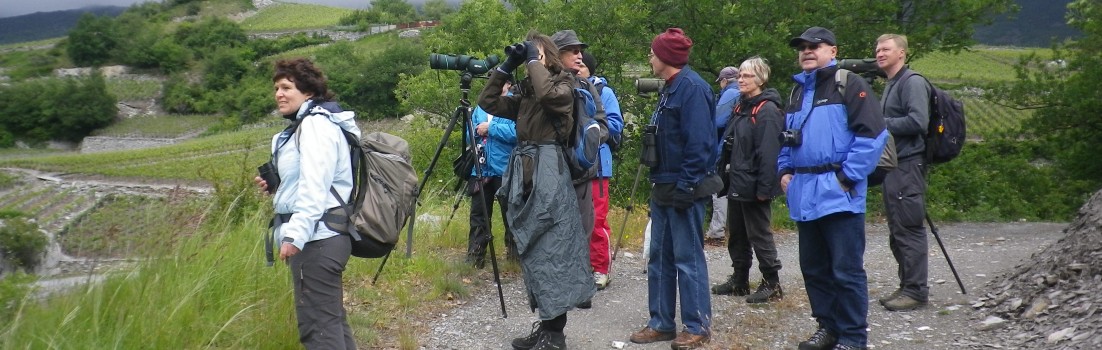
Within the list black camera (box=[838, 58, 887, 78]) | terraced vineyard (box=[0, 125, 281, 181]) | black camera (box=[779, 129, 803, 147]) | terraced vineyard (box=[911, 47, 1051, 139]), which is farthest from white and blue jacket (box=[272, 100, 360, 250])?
terraced vineyard (box=[0, 125, 281, 181])

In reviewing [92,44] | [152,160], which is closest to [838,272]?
[152,160]

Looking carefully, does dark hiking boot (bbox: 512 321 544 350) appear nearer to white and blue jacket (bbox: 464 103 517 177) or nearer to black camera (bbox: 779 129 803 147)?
white and blue jacket (bbox: 464 103 517 177)

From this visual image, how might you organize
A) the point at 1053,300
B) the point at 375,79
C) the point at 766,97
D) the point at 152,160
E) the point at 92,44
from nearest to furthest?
the point at 1053,300, the point at 766,97, the point at 152,160, the point at 375,79, the point at 92,44

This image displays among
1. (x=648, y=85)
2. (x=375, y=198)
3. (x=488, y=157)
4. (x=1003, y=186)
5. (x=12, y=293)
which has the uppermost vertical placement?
(x=648, y=85)

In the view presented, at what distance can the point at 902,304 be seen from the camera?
5387 millimetres

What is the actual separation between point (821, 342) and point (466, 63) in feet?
8.24

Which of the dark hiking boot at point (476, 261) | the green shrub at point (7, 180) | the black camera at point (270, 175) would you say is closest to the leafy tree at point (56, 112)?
the green shrub at point (7, 180)

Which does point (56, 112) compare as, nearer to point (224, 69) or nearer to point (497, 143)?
point (224, 69)

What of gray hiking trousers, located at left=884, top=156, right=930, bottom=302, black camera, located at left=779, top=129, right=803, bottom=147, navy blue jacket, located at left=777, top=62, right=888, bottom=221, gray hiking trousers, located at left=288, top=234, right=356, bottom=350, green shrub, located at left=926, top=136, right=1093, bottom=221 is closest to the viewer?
gray hiking trousers, located at left=288, top=234, right=356, bottom=350

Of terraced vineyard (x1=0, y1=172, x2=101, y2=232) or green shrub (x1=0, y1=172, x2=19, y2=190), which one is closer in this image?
terraced vineyard (x1=0, y1=172, x2=101, y2=232)

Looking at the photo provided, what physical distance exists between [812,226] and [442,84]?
54.2ft

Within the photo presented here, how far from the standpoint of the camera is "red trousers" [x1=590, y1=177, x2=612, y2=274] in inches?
228

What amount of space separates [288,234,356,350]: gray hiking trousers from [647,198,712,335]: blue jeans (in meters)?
1.77

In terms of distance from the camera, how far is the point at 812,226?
4344 mm
